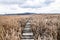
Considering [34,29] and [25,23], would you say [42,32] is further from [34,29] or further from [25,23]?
[25,23]

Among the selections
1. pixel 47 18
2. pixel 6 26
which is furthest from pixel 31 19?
pixel 6 26

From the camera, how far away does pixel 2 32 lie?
2.15 meters

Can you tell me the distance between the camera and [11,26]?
2.14 meters

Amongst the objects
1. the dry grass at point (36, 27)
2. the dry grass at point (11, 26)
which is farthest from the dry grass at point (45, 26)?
the dry grass at point (11, 26)

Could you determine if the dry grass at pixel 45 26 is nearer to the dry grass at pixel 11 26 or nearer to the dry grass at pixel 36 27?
the dry grass at pixel 36 27

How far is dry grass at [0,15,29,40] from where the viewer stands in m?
2.12

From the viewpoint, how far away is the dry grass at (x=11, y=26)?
2.12 meters

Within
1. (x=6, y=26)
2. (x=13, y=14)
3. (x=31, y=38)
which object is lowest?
(x=31, y=38)

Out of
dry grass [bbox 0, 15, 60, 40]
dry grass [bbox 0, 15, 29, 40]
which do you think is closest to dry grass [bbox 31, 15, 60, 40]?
dry grass [bbox 0, 15, 60, 40]

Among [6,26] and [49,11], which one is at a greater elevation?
[49,11]

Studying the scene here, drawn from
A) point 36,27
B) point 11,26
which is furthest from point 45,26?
point 11,26

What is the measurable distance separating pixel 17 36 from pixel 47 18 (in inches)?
18.0

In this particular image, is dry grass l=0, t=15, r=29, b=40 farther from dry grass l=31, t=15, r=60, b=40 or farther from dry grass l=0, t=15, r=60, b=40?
dry grass l=31, t=15, r=60, b=40

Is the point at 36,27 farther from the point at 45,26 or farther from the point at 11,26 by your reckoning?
the point at 11,26
